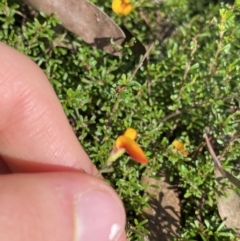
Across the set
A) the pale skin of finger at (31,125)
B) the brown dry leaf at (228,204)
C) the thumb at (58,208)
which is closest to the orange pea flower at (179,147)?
the brown dry leaf at (228,204)

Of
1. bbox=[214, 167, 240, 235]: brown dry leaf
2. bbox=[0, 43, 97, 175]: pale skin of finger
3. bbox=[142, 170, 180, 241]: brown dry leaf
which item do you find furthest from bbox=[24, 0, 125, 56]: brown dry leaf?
bbox=[214, 167, 240, 235]: brown dry leaf

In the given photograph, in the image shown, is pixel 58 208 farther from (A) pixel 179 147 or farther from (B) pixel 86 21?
(B) pixel 86 21

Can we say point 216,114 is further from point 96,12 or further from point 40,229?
point 40,229

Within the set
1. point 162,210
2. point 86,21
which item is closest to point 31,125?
point 86,21

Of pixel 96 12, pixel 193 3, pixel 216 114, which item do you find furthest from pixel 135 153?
pixel 193 3

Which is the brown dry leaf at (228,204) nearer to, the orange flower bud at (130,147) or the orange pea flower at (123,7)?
the orange flower bud at (130,147)

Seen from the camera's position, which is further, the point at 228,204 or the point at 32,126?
the point at 228,204
